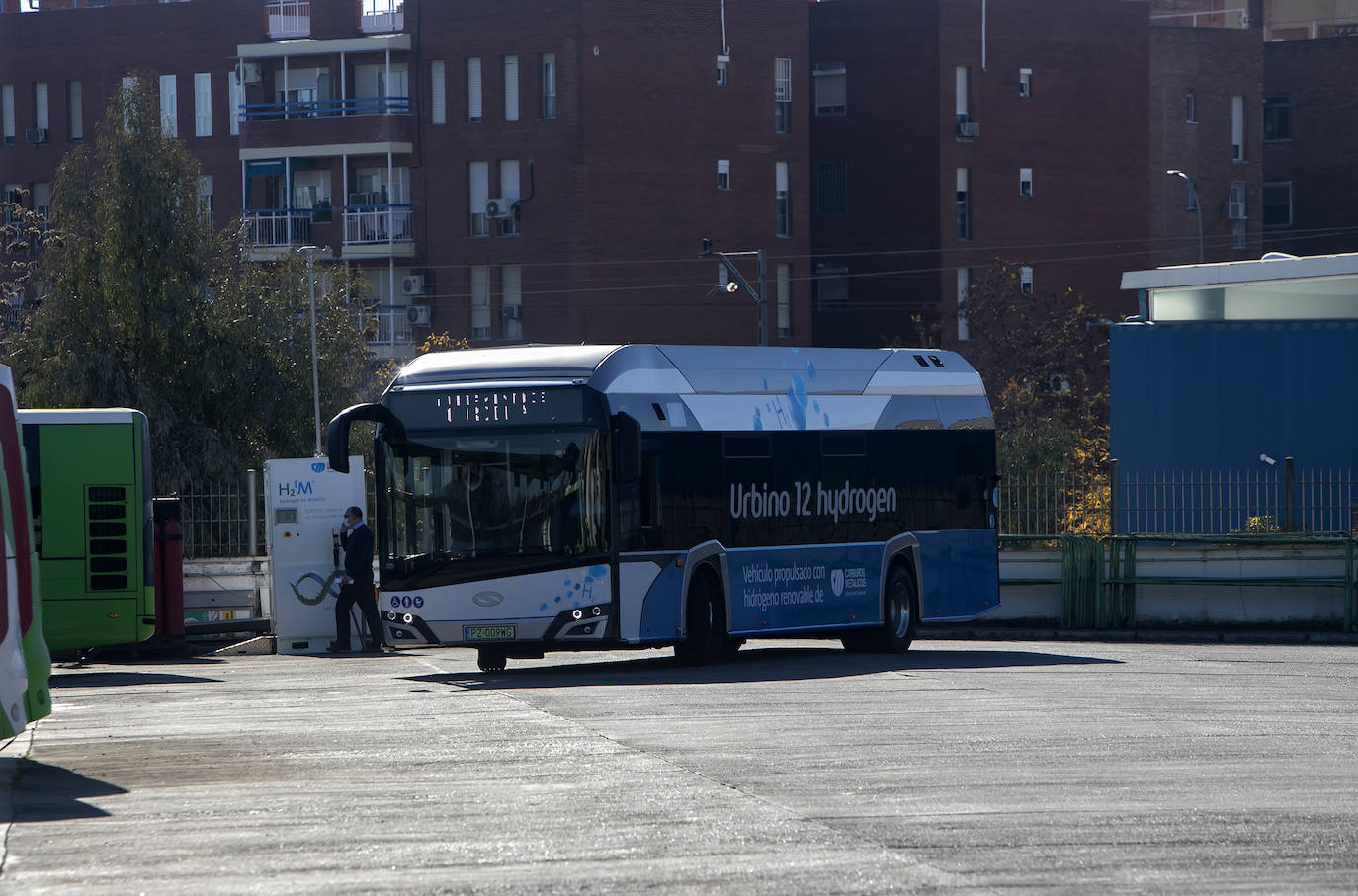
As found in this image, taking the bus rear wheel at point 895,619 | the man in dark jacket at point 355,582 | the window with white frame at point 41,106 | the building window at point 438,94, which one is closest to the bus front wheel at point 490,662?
the man in dark jacket at point 355,582

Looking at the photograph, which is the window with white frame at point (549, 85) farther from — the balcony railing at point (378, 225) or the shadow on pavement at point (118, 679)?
the shadow on pavement at point (118, 679)

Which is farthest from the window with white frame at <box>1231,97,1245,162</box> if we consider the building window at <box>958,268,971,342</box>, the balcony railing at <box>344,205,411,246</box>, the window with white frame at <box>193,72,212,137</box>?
the window with white frame at <box>193,72,212,137</box>

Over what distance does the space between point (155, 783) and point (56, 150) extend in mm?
57408

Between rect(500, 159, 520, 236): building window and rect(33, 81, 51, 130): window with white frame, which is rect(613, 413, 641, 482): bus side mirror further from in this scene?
rect(33, 81, 51, 130): window with white frame

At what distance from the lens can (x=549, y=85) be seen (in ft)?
198

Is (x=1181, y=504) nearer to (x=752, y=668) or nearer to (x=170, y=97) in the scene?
Answer: (x=752, y=668)

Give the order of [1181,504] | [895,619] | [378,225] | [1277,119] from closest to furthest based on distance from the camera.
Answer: [895,619]
[1181,504]
[378,225]
[1277,119]

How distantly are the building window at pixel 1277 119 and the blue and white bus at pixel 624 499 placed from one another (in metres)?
62.3

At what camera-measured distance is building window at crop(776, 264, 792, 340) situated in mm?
63875

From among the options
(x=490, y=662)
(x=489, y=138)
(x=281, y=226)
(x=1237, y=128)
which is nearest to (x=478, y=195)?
(x=489, y=138)

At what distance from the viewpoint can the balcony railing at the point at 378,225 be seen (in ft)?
204

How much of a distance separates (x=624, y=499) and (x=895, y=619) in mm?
4742

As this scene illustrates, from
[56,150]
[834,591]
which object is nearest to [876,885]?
[834,591]

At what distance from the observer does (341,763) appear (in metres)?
12.3
